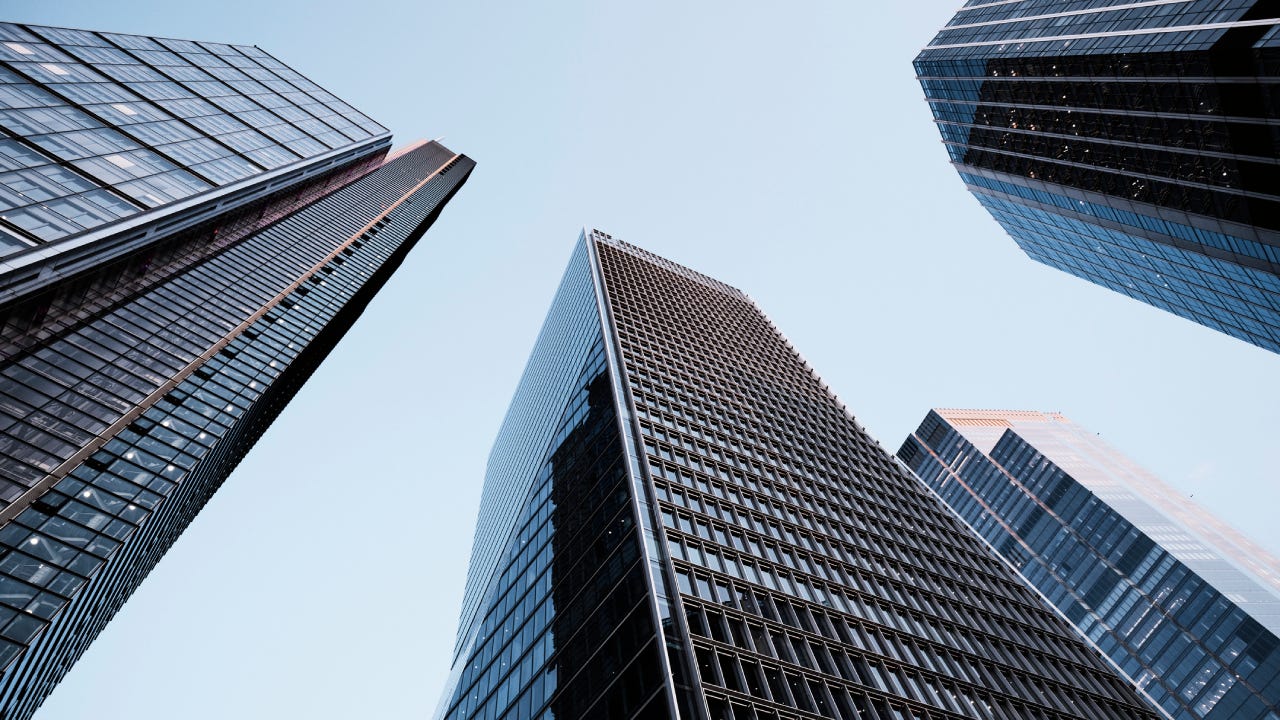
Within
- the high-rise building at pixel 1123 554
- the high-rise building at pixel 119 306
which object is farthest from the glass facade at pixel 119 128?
the high-rise building at pixel 1123 554

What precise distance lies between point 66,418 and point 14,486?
22.6ft

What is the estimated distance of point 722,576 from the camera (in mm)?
40594

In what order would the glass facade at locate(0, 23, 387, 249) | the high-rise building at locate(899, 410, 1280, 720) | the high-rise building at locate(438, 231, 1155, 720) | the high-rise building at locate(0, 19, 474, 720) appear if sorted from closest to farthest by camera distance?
the high-rise building at locate(438, 231, 1155, 720) → the high-rise building at locate(0, 19, 474, 720) → the glass facade at locate(0, 23, 387, 249) → the high-rise building at locate(899, 410, 1280, 720)

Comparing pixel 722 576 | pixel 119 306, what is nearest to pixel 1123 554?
pixel 722 576

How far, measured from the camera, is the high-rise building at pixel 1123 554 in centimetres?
11044

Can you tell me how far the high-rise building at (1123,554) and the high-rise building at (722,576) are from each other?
7536 centimetres

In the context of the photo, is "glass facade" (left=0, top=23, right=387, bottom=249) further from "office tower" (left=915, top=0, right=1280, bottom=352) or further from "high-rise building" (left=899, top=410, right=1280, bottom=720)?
"high-rise building" (left=899, top=410, right=1280, bottom=720)

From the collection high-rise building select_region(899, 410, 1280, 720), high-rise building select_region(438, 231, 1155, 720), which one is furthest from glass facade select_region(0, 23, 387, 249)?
high-rise building select_region(899, 410, 1280, 720)

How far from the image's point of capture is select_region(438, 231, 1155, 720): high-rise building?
35094mm

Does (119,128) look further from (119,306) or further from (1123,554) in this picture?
(1123,554)

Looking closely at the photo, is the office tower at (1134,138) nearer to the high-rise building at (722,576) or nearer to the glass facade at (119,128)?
the high-rise building at (722,576)

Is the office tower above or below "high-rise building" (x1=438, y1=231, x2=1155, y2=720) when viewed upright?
above

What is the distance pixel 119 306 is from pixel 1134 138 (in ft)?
Result: 288

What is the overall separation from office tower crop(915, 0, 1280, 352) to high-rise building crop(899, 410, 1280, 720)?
61.0 meters
